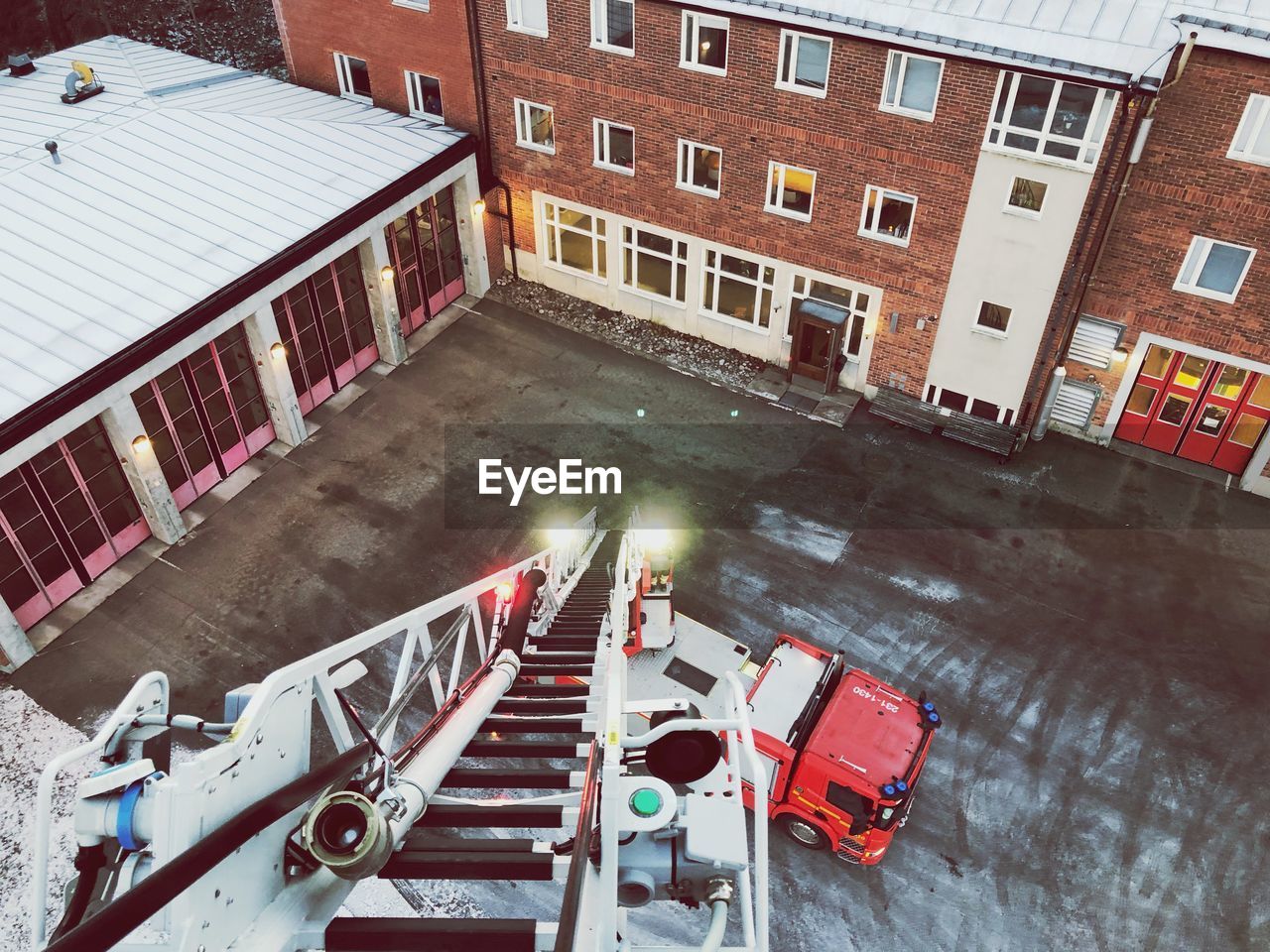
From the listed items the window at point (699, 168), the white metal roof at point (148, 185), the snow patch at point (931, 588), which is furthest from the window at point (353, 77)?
the snow patch at point (931, 588)

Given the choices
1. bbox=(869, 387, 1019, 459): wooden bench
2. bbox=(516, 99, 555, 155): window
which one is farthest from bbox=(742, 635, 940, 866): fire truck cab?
bbox=(516, 99, 555, 155): window

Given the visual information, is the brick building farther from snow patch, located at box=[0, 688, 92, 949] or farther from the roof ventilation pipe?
snow patch, located at box=[0, 688, 92, 949]

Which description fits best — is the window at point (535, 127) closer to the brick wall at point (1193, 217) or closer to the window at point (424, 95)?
the window at point (424, 95)

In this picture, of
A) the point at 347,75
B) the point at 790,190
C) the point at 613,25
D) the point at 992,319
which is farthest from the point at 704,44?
the point at 347,75

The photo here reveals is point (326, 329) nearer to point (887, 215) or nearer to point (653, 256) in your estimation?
point (653, 256)

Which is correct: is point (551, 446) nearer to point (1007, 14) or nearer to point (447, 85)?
point (447, 85)
